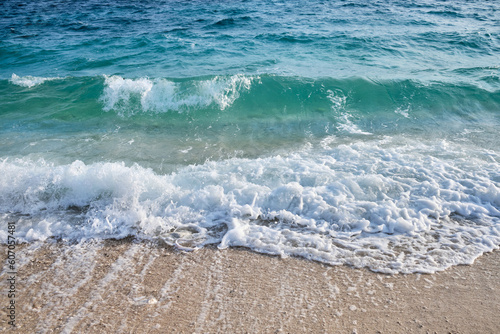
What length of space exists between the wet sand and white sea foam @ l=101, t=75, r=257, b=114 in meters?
5.18

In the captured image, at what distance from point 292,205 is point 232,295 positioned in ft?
5.52

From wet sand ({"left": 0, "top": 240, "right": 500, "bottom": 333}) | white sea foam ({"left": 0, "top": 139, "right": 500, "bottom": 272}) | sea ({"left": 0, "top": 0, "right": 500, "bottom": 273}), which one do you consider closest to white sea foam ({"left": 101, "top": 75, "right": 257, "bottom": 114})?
sea ({"left": 0, "top": 0, "right": 500, "bottom": 273})

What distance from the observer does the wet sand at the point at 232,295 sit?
9.09 feet

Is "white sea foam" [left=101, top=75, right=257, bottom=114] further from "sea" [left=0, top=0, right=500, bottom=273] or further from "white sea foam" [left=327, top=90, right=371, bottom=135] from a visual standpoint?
"white sea foam" [left=327, top=90, right=371, bottom=135]

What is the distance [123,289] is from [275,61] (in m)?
9.28

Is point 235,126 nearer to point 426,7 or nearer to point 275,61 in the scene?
point 275,61

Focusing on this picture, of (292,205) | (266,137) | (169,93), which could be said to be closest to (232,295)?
(292,205)

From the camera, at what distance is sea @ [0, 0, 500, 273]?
396 centimetres

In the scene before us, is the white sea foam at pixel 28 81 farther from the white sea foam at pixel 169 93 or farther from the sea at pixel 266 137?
the white sea foam at pixel 169 93

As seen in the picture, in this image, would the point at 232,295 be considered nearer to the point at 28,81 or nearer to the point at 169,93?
the point at 169,93

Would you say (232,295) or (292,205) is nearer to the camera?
(232,295)

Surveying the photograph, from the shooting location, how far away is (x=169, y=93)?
8.49 metres

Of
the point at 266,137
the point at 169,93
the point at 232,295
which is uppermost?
the point at 169,93

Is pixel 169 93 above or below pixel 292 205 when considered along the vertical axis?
above
